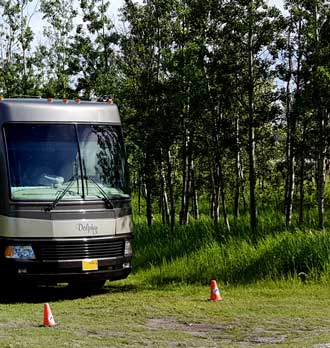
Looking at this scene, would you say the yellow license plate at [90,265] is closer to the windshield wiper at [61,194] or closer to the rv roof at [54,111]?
the windshield wiper at [61,194]

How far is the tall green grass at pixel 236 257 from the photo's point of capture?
1234 cm

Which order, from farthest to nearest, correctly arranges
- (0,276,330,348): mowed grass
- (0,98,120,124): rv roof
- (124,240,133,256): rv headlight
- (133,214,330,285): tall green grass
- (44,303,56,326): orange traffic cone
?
(133,214,330,285): tall green grass < (124,240,133,256): rv headlight < (0,98,120,124): rv roof < (44,303,56,326): orange traffic cone < (0,276,330,348): mowed grass

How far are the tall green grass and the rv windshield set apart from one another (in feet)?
8.36

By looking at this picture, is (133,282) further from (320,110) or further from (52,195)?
(320,110)

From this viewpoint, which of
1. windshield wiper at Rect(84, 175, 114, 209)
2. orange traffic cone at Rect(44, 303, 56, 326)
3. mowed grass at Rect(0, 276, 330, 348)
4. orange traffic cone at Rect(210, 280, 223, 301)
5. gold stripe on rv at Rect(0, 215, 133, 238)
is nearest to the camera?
mowed grass at Rect(0, 276, 330, 348)

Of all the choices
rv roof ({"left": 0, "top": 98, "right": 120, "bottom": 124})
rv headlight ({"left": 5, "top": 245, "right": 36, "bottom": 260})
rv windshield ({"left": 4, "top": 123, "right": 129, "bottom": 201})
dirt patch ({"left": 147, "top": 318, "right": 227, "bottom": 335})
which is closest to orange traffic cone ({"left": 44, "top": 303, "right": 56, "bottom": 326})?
dirt patch ({"left": 147, "top": 318, "right": 227, "bottom": 335})

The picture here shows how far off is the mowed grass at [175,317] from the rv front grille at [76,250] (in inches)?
28.9

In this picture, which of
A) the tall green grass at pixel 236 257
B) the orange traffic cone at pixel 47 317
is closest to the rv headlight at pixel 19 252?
the orange traffic cone at pixel 47 317

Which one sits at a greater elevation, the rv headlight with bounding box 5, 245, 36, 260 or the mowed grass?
the rv headlight with bounding box 5, 245, 36, 260

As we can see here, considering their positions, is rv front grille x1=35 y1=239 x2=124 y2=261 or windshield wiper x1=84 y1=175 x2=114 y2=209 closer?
rv front grille x1=35 y1=239 x2=124 y2=261

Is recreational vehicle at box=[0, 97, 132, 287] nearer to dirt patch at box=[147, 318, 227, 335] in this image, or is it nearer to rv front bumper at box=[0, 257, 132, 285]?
rv front bumper at box=[0, 257, 132, 285]

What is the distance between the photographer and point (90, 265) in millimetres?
11336

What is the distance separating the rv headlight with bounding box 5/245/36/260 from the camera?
1109 centimetres

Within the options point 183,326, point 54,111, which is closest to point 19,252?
point 54,111
